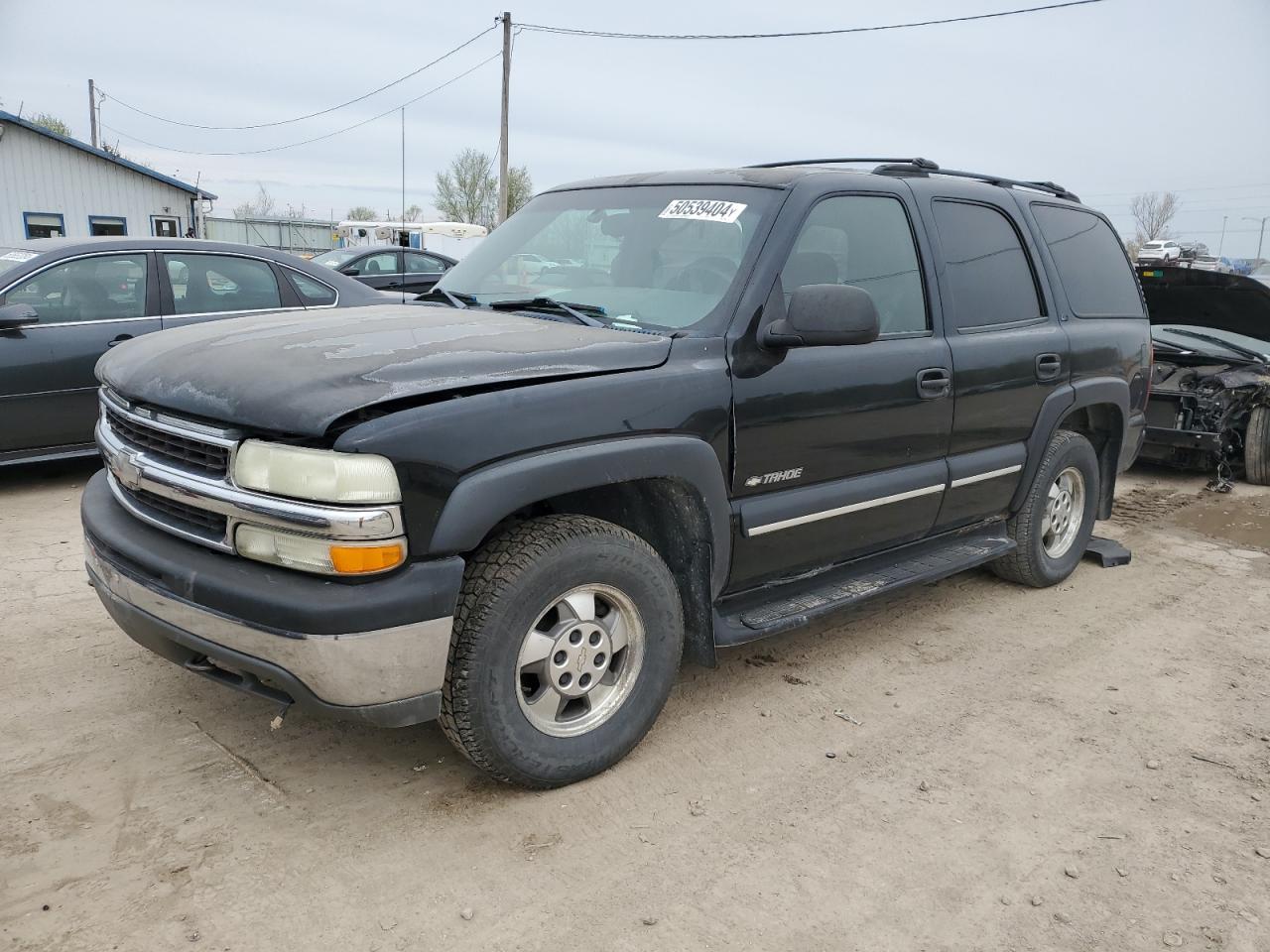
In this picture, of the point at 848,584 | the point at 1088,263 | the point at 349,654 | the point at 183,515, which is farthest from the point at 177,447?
the point at 1088,263

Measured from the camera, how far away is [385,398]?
2.49 m

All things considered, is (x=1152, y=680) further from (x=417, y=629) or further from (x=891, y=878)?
(x=417, y=629)

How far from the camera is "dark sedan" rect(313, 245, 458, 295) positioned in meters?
15.4

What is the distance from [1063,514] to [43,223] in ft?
80.1

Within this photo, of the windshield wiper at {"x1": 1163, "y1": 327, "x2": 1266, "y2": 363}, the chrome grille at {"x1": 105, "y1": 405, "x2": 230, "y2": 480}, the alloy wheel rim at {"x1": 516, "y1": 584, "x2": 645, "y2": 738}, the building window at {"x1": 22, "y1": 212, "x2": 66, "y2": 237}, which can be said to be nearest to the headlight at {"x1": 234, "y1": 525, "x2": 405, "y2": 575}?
the chrome grille at {"x1": 105, "y1": 405, "x2": 230, "y2": 480}

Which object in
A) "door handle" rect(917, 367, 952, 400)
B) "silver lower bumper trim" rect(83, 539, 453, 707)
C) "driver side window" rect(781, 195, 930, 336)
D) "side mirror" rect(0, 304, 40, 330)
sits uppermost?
"driver side window" rect(781, 195, 930, 336)

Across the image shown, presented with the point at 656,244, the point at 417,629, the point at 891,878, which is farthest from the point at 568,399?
the point at 891,878

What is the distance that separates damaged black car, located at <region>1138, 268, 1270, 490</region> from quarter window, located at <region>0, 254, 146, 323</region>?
7333 millimetres

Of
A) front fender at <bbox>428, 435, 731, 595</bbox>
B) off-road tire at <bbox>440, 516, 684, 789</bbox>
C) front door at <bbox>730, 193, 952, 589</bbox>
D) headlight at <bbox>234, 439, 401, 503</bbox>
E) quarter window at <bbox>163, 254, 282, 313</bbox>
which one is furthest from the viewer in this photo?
quarter window at <bbox>163, 254, 282, 313</bbox>

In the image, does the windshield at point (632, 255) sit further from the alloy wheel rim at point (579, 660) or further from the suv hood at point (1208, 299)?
the suv hood at point (1208, 299)

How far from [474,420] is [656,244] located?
4.53ft

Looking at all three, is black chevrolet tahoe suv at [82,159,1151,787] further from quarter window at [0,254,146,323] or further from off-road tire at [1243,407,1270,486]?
off-road tire at [1243,407,1270,486]

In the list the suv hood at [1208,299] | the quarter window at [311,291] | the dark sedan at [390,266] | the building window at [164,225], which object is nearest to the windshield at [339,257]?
the dark sedan at [390,266]

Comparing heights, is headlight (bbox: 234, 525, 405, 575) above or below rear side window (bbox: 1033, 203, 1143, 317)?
below
